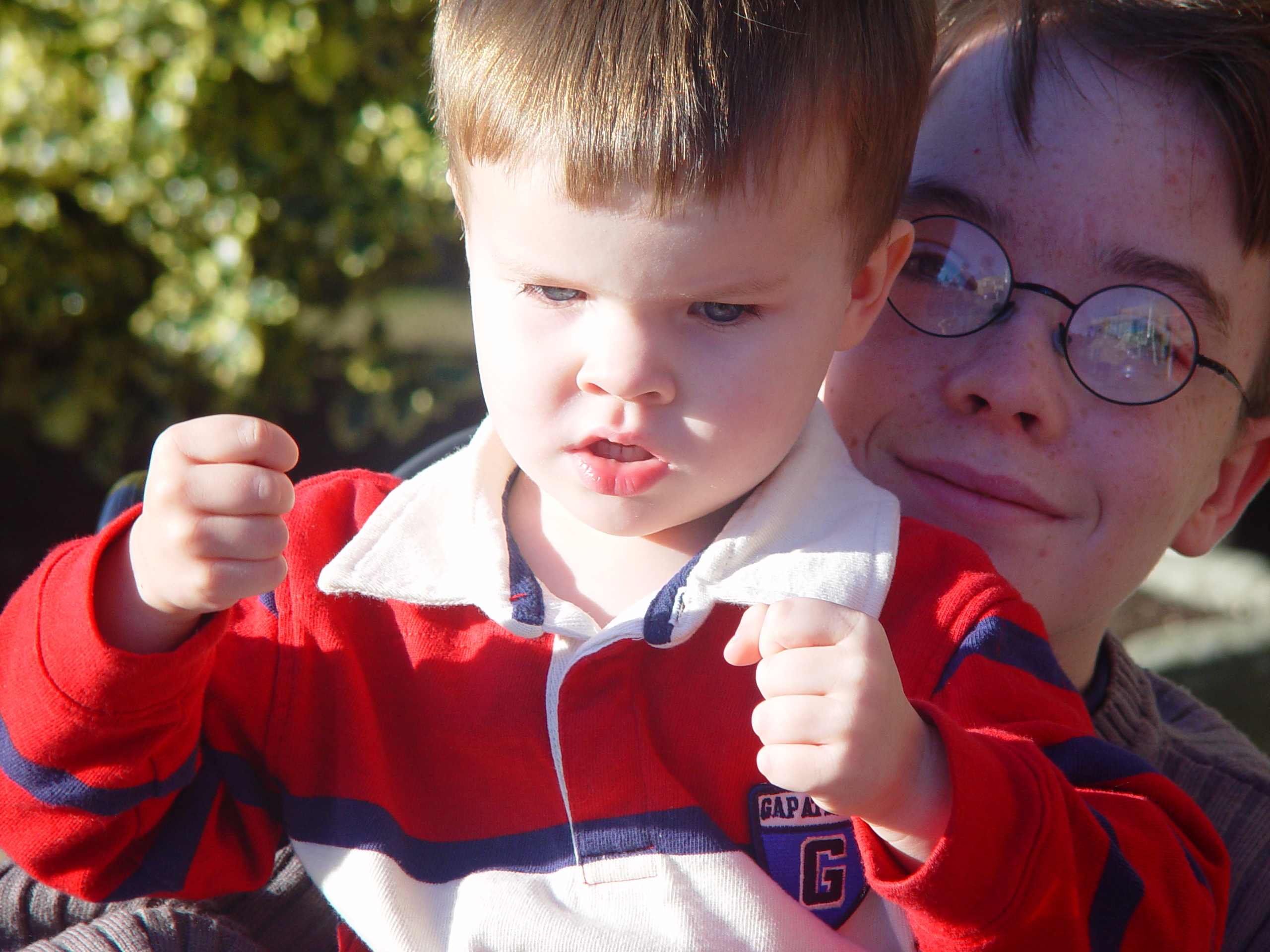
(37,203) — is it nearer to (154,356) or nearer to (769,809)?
(154,356)

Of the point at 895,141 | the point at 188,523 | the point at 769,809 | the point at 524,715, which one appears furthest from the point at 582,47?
the point at 769,809

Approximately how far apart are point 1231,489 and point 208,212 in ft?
10.1

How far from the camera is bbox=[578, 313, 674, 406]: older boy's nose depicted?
1.24 m

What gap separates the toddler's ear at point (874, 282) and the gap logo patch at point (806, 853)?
57 centimetres

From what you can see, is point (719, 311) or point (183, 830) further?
point (183, 830)

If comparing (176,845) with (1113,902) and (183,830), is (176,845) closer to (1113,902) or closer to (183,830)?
(183,830)

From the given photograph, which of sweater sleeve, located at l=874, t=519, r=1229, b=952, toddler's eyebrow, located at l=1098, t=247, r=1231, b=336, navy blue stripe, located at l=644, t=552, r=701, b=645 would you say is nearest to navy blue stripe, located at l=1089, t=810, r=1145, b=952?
sweater sleeve, located at l=874, t=519, r=1229, b=952

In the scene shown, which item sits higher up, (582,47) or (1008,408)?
(582,47)

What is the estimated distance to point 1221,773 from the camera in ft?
6.50

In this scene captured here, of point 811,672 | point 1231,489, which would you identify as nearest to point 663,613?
point 811,672

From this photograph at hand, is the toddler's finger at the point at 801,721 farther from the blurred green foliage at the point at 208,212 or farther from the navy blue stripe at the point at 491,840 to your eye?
the blurred green foliage at the point at 208,212

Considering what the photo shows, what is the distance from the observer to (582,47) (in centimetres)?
126

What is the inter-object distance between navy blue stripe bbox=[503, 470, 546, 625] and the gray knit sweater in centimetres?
95

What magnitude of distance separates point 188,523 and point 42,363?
3.22 metres
